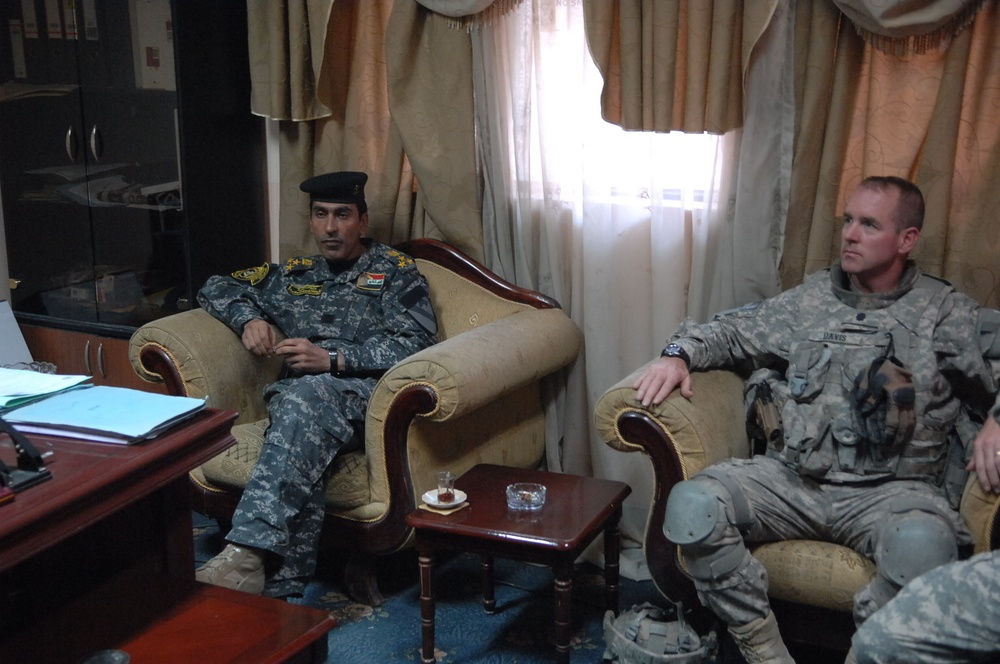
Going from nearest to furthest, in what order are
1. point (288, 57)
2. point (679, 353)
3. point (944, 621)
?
point (944, 621), point (679, 353), point (288, 57)

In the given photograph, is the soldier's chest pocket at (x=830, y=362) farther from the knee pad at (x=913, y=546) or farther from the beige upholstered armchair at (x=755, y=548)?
the knee pad at (x=913, y=546)

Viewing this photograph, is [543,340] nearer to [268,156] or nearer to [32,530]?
[268,156]

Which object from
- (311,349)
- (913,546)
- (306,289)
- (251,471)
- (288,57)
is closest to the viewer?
(913,546)

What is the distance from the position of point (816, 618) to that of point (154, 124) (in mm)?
2519

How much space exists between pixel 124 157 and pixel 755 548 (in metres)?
2.46

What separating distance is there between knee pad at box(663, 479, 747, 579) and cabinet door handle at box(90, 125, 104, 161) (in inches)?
94.1

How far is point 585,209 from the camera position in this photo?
3008 mm

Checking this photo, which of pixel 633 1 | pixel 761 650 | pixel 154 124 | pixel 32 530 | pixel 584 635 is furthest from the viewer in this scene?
pixel 154 124

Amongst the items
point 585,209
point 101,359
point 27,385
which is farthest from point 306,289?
point 27,385

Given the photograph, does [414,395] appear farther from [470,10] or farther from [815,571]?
[470,10]

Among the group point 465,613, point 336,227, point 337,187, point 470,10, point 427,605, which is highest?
point 470,10

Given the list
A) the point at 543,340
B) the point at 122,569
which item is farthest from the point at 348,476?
the point at 122,569

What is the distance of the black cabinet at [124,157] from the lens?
11.0ft

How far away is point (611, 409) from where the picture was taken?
2.36 m
